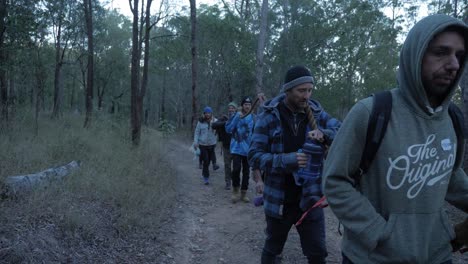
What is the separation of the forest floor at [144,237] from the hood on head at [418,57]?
3489 millimetres

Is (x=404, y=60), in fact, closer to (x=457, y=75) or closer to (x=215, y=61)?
(x=457, y=75)

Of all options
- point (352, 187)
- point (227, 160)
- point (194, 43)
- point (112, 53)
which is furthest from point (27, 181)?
point (112, 53)

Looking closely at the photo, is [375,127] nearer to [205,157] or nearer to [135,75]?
[205,157]

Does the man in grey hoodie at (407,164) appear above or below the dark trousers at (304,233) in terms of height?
above

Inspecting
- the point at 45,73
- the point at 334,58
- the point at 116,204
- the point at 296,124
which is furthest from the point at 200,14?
the point at 296,124

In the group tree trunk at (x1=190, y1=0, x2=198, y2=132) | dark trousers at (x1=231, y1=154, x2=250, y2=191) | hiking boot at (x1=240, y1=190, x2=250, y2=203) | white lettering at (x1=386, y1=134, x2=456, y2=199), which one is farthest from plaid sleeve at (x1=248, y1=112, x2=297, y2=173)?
tree trunk at (x1=190, y1=0, x2=198, y2=132)

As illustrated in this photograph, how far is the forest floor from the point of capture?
3.82 metres

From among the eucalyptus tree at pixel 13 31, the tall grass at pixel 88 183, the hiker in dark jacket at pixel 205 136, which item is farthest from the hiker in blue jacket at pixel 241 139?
the eucalyptus tree at pixel 13 31

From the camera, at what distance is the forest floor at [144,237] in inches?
151

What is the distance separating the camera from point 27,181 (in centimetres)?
521

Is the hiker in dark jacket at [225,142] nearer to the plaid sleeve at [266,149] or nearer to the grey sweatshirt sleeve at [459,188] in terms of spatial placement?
the plaid sleeve at [266,149]

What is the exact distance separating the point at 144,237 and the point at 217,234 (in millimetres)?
1241

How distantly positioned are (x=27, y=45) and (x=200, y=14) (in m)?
18.3

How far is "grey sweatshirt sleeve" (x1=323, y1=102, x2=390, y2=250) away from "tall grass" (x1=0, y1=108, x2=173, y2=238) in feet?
12.2
